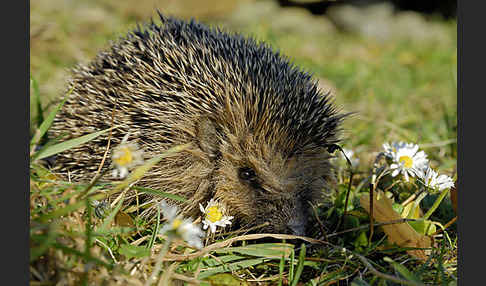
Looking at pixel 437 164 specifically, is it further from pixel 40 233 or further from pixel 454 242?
pixel 40 233

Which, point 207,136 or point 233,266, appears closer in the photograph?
point 233,266

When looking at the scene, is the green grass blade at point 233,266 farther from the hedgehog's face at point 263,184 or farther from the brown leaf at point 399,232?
the brown leaf at point 399,232

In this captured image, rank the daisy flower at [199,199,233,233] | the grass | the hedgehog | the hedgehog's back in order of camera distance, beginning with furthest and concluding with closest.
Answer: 1. the hedgehog's back
2. the hedgehog
3. the daisy flower at [199,199,233,233]
4. the grass

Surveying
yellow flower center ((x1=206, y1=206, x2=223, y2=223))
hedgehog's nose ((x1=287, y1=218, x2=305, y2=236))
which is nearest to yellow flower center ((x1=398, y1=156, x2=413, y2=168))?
hedgehog's nose ((x1=287, y1=218, x2=305, y2=236))

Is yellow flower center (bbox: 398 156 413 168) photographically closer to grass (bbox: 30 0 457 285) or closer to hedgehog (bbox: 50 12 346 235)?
grass (bbox: 30 0 457 285)

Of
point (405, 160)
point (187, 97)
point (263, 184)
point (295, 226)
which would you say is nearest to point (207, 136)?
point (187, 97)

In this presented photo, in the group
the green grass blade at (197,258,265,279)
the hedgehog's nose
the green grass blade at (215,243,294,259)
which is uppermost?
the hedgehog's nose

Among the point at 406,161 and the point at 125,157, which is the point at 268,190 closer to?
the point at 406,161
